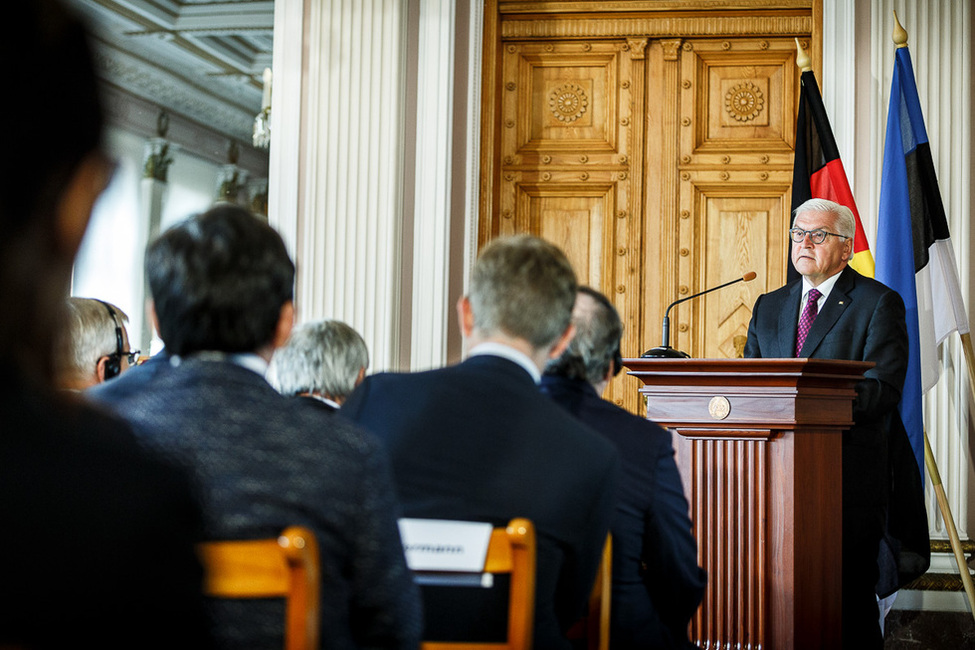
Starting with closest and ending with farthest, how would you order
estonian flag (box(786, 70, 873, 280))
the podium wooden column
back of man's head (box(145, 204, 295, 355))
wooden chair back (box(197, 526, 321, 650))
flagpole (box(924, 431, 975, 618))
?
wooden chair back (box(197, 526, 321, 650)) < back of man's head (box(145, 204, 295, 355)) < the podium wooden column < flagpole (box(924, 431, 975, 618)) < estonian flag (box(786, 70, 873, 280))

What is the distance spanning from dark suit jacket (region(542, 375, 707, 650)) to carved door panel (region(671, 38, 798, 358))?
3165 mm

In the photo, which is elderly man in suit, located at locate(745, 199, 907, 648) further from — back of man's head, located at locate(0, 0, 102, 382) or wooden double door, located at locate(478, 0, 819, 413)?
back of man's head, located at locate(0, 0, 102, 382)

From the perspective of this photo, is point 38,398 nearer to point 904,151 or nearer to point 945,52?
point 904,151

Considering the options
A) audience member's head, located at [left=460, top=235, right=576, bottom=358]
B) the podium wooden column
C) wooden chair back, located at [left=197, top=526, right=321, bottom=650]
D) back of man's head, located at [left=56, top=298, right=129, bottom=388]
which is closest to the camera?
wooden chair back, located at [left=197, top=526, right=321, bottom=650]

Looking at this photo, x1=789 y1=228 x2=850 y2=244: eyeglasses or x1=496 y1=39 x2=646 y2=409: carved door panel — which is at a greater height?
x1=496 y1=39 x2=646 y2=409: carved door panel

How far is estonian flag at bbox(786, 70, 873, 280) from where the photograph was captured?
14.2 feet

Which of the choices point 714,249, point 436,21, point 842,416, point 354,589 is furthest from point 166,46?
point 354,589

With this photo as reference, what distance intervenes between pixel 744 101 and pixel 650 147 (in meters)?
0.52

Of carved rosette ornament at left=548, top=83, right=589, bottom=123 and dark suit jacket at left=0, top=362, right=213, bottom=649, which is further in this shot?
carved rosette ornament at left=548, top=83, right=589, bottom=123

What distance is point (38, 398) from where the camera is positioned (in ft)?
1.89

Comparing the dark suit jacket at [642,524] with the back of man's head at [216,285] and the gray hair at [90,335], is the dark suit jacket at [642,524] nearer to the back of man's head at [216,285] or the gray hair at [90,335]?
the back of man's head at [216,285]

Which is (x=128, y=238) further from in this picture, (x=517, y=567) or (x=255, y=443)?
(x=255, y=443)

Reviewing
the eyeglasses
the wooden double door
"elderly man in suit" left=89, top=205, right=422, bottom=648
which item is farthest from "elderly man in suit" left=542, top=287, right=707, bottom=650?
the wooden double door

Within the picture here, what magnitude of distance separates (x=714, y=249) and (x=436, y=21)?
181 centimetres
